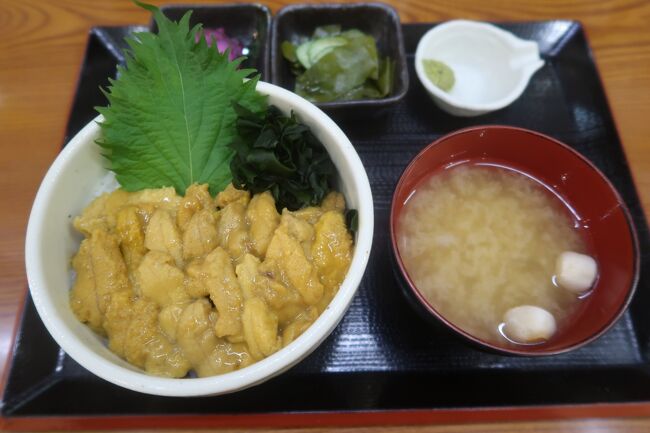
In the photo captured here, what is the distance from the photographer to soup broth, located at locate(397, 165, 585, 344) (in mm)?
1459

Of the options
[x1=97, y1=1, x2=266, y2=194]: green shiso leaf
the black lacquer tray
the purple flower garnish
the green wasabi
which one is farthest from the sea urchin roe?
the purple flower garnish

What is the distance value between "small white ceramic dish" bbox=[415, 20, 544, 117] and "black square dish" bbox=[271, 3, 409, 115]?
0.38 ft

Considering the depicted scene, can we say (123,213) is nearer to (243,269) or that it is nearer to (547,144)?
(243,269)

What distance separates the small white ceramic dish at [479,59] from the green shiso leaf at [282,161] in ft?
2.55

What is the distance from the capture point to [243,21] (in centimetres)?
218

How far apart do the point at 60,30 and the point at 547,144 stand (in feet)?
7.30

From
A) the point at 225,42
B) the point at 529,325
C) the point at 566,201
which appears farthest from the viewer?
the point at 225,42

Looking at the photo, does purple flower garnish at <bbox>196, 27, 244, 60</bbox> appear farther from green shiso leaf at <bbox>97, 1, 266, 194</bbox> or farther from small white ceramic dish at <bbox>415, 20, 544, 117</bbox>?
small white ceramic dish at <bbox>415, 20, 544, 117</bbox>

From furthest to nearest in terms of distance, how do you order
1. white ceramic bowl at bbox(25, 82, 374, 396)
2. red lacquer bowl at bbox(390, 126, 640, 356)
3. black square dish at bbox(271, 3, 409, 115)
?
1. black square dish at bbox(271, 3, 409, 115)
2. red lacquer bowl at bbox(390, 126, 640, 356)
3. white ceramic bowl at bbox(25, 82, 374, 396)

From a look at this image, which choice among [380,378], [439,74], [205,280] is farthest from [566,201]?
[205,280]

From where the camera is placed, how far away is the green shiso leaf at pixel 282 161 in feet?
4.46

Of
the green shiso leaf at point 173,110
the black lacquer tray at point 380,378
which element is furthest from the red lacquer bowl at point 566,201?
the green shiso leaf at point 173,110

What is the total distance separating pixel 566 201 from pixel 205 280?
4.18 ft

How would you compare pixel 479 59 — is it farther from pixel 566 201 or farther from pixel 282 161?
pixel 282 161
